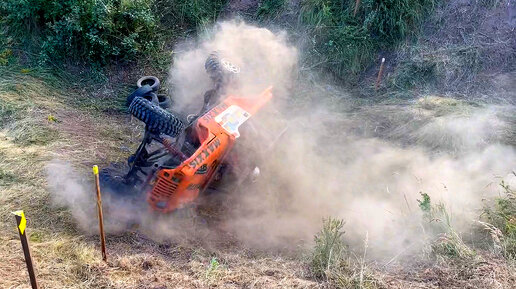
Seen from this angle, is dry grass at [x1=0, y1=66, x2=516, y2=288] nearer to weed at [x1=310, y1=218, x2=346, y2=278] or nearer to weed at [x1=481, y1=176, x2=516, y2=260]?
weed at [x1=310, y1=218, x2=346, y2=278]

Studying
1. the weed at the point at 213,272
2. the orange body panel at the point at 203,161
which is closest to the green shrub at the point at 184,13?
the orange body panel at the point at 203,161

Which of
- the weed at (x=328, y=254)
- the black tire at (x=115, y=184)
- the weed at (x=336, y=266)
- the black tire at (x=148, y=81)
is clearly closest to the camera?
the weed at (x=336, y=266)

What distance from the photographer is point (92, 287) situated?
4.08m

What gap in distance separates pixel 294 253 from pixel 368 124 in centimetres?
307

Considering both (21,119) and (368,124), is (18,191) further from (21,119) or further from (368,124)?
(368,124)

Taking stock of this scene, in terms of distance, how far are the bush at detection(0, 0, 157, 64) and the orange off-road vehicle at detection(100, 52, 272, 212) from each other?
3.40m

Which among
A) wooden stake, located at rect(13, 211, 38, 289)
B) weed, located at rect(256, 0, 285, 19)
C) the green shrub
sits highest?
weed, located at rect(256, 0, 285, 19)

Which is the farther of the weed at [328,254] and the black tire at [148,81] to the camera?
the black tire at [148,81]

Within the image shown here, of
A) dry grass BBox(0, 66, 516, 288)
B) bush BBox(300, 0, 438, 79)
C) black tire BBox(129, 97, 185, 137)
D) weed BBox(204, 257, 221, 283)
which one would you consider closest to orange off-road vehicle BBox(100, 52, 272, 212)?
black tire BBox(129, 97, 185, 137)

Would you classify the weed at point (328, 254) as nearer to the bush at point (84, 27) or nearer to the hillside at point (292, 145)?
the hillside at point (292, 145)

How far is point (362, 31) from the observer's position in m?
8.74

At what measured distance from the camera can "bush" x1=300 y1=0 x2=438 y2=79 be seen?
866cm

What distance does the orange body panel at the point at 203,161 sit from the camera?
16.6 feet

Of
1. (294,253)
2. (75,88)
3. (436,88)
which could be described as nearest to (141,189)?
(294,253)
